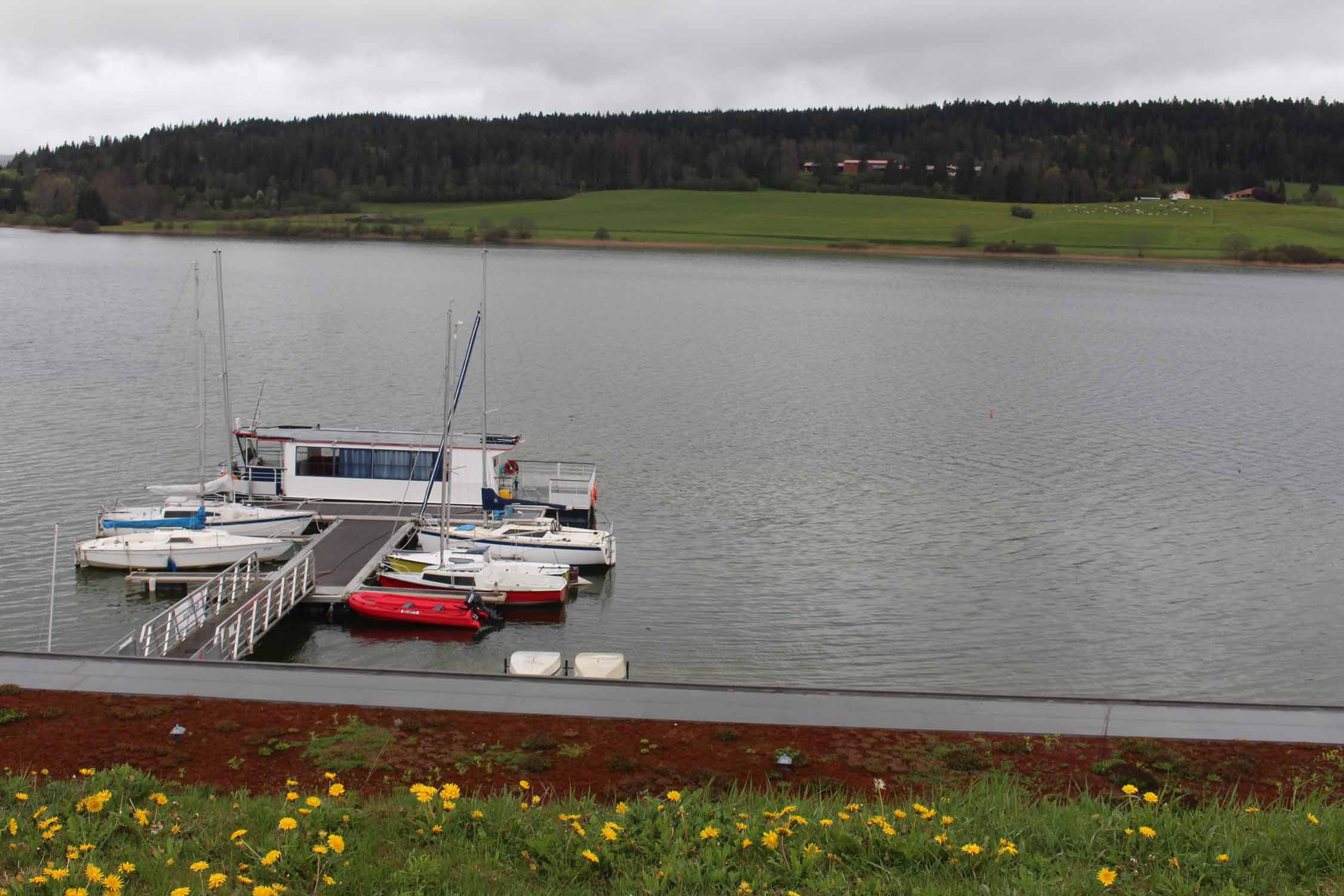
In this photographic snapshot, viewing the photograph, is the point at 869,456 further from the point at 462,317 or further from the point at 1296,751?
the point at 462,317

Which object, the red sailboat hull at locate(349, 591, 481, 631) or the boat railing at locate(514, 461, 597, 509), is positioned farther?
the boat railing at locate(514, 461, 597, 509)

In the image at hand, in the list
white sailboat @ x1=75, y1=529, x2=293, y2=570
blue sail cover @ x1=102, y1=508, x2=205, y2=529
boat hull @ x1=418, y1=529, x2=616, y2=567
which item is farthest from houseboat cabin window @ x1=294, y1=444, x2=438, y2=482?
white sailboat @ x1=75, y1=529, x2=293, y2=570

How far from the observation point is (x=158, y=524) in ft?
107

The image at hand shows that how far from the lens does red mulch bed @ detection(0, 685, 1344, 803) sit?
1348cm

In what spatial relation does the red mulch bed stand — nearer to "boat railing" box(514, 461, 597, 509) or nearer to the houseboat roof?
"boat railing" box(514, 461, 597, 509)

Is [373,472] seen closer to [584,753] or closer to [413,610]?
[413,610]

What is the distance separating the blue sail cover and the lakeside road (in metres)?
125

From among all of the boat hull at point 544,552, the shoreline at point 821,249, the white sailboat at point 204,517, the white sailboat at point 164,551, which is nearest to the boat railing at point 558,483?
the boat hull at point 544,552

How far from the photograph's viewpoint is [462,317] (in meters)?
83.6

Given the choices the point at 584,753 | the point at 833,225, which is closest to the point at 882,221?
the point at 833,225

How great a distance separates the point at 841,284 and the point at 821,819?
11139 centimetres

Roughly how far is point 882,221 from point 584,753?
534 ft

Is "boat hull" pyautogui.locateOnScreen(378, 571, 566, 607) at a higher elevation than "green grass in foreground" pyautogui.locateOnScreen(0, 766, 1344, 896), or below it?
below

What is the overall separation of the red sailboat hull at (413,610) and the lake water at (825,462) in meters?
0.45
